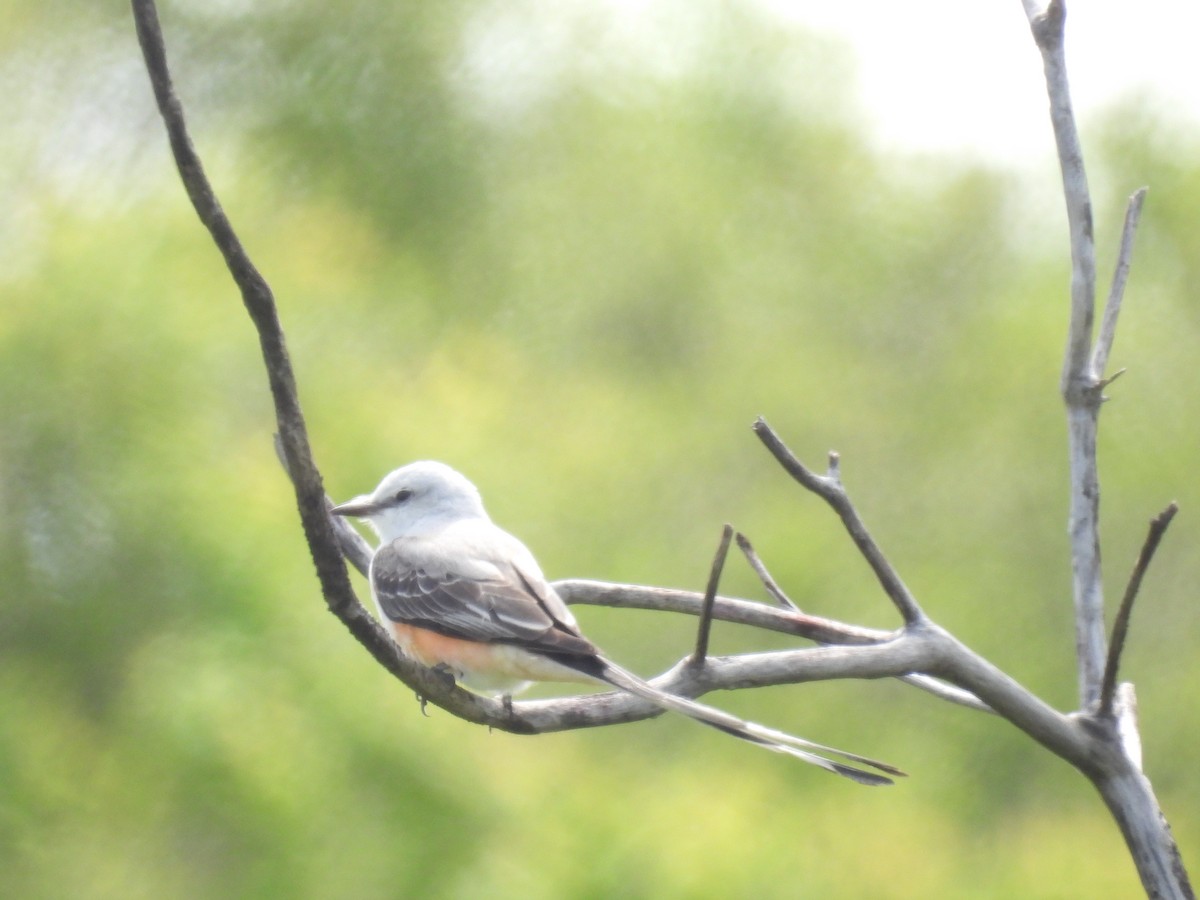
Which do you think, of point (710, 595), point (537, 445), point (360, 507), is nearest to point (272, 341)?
point (710, 595)

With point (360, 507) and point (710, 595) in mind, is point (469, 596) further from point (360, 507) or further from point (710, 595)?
point (710, 595)

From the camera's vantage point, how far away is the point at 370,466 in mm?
4012

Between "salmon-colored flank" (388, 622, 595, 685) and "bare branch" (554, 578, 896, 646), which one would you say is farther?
"salmon-colored flank" (388, 622, 595, 685)

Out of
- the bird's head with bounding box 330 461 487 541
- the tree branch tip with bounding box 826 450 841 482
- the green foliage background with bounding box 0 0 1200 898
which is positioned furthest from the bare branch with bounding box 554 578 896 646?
the green foliage background with bounding box 0 0 1200 898

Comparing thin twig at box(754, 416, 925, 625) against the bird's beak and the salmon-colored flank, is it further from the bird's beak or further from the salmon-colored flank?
the bird's beak

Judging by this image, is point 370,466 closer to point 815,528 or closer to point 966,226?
point 815,528

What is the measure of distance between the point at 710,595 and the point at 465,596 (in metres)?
0.63

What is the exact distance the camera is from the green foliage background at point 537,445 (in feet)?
12.6

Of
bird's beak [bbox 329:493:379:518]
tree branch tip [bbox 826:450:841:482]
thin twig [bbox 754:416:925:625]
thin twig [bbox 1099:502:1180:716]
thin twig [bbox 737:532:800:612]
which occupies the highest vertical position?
bird's beak [bbox 329:493:379:518]

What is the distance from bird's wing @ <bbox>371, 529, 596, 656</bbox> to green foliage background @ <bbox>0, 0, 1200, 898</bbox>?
2046 millimetres

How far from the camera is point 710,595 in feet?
3.71

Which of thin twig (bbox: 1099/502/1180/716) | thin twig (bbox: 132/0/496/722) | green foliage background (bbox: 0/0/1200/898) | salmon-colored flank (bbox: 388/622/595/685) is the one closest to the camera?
thin twig (bbox: 132/0/496/722)

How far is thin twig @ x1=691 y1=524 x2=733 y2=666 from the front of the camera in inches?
42.7

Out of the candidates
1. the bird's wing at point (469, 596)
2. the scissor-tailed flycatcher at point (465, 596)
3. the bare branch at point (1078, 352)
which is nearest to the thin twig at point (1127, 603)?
the bare branch at point (1078, 352)
